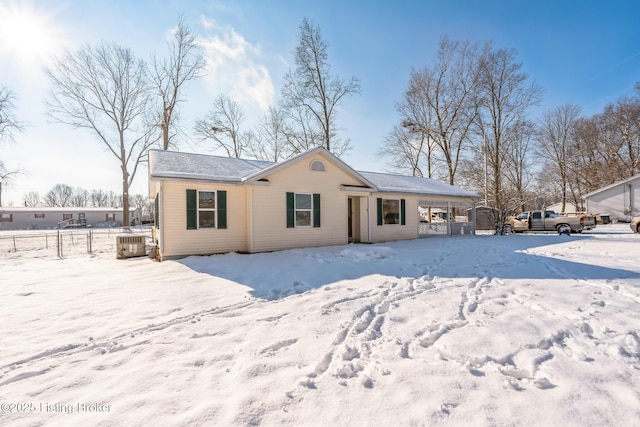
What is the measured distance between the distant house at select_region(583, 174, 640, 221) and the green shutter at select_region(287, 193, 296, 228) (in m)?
31.3

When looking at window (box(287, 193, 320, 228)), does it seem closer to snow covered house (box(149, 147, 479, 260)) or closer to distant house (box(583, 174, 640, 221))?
snow covered house (box(149, 147, 479, 260))

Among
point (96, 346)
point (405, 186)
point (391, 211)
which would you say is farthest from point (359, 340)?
point (405, 186)

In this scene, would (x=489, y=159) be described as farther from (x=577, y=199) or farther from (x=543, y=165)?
(x=577, y=199)

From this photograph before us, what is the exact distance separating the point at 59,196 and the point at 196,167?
76430 mm

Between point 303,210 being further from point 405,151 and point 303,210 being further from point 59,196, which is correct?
point 59,196

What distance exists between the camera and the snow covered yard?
204 centimetres

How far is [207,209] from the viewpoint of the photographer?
918 cm

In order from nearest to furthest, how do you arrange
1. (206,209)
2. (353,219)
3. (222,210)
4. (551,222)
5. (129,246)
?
(206,209)
(222,210)
(129,246)
(353,219)
(551,222)

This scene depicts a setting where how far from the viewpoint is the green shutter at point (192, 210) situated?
28.9ft

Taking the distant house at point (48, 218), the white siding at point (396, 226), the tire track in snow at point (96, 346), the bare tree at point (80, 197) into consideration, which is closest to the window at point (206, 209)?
the tire track in snow at point (96, 346)

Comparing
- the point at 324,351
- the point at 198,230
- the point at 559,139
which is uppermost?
the point at 559,139

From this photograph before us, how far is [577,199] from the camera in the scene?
35656 millimetres

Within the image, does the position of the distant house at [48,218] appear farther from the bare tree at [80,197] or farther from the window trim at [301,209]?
the window trim at [301,209]

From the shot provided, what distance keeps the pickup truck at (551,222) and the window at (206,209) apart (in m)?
19.8
